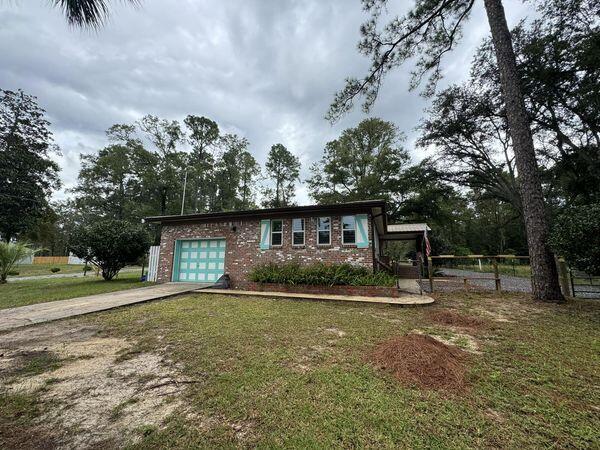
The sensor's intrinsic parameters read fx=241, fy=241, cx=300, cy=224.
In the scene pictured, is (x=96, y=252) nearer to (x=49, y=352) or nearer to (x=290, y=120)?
(x=49, y=352)

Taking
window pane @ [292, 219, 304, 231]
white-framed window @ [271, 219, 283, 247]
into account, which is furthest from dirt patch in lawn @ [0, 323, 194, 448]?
window pane @ [292, 219, 304, 231]

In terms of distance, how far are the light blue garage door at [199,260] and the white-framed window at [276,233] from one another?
7.94 ft

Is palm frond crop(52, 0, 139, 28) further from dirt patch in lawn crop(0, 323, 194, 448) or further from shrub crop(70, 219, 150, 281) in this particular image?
shrub crop(70, 219, 150, 281)

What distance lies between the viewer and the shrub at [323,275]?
308 inches

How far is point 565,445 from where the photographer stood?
175 centimetres

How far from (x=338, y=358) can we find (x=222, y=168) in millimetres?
25686

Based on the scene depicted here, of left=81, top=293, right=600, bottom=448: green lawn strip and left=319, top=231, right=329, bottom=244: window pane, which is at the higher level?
left=319, top=231, right=329, bottom=244: window pane

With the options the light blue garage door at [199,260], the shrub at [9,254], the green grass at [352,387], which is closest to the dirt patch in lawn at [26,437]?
the green grass at [352,387]

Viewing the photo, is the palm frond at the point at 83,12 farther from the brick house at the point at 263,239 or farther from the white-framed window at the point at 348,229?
the white-framed window at the point at 348,229

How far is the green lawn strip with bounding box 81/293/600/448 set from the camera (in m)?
1.83

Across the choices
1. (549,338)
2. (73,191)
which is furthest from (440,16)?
(73,191)

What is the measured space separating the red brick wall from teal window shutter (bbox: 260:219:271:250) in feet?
0.70

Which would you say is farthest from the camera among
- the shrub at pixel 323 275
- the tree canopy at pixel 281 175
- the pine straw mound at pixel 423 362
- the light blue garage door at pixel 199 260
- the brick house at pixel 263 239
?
the tree canopy at pixel 281 175

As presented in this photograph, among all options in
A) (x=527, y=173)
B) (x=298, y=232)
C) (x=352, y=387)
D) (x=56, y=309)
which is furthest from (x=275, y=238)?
(x=527, y=173)
